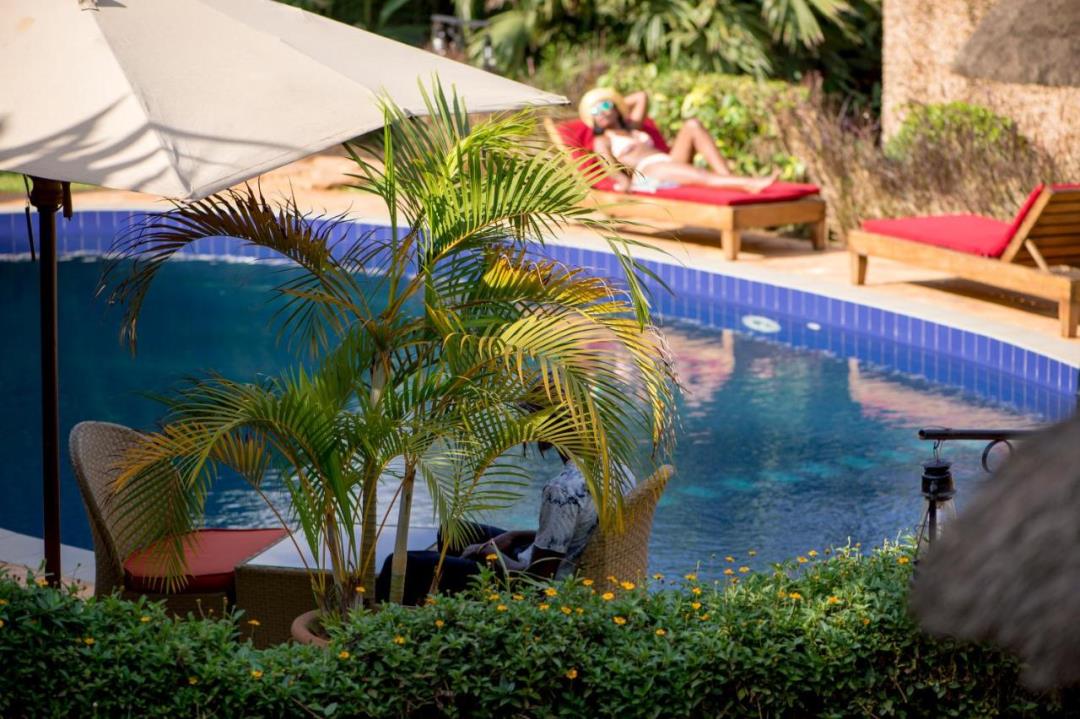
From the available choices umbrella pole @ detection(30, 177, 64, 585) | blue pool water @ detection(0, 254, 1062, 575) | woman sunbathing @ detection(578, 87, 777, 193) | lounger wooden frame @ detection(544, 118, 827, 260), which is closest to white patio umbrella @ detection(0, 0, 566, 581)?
umbrella pole @ detection(30, 177, 64, 585)

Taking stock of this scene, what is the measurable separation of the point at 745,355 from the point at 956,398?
1.50 meters

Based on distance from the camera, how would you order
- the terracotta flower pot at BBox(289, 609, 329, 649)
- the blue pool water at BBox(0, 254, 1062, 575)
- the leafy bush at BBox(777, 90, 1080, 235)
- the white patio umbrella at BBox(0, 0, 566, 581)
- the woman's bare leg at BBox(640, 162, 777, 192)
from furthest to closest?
the woman's bare leg at BBox(640, 162, 777, 192) < the leafy bush at BBox(777, 90, 1080, 235) < the blue pool water at BBox(0, 254, 1062, 575) < the terracotta flower pot at BBox(289, 609, 329, 649) < the white patio umbrella at BBox(0, 0, 566, 581)

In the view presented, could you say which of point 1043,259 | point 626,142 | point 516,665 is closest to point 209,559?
point 516,665

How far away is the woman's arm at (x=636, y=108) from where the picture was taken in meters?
12.9

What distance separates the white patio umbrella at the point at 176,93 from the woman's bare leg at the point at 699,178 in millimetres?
6902

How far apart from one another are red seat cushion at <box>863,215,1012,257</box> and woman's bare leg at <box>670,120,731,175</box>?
1.98 metres

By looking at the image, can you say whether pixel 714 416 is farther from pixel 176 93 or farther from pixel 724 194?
pixel 176 93

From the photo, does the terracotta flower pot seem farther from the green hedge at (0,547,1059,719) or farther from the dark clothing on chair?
the green hedge at (0,547,1059,719)

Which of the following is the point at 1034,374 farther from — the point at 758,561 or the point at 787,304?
the point at 758,561

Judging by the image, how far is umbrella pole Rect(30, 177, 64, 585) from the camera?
4926 millimetres

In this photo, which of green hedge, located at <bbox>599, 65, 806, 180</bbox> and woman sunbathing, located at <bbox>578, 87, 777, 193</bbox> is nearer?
woman sunbathing, located at <bbox>578, 87, 777, 193</bbox>

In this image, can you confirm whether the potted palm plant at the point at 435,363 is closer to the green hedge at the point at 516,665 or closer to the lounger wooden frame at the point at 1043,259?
the green hedge at the point at 516,665

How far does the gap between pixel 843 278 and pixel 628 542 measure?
6.68 meters

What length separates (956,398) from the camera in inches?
343
